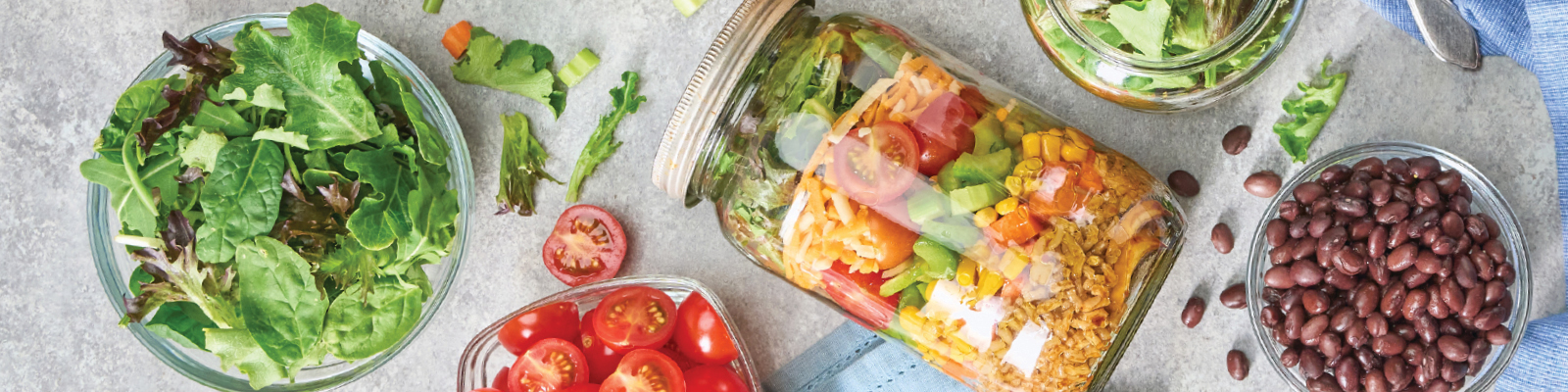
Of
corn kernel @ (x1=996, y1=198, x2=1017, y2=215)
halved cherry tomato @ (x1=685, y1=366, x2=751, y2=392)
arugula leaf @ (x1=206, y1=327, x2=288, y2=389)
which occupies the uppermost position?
corn kernel @ (x1=996, y1=198, x2=1017, y2=215)

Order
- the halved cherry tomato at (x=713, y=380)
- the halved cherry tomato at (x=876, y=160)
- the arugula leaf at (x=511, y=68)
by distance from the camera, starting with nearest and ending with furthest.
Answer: the halved cherry tomato at (x=876, y=160), the halved cherry tomato at (x=713, y=380), the arugula leaf at (x=511, y=68)

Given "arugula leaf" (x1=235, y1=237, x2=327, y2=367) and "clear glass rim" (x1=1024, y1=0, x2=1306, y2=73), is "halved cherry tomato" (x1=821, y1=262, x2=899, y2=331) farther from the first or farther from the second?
"arugula leaf" (x1=235, y1=237, x2=327, y2=367)

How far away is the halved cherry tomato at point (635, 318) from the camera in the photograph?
64.0 inches

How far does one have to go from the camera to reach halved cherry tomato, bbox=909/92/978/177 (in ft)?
4.20

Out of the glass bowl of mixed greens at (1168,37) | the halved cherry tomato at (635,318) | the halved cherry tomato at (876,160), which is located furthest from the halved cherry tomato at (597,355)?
the glass bowl of mixed greens at (1168,37)

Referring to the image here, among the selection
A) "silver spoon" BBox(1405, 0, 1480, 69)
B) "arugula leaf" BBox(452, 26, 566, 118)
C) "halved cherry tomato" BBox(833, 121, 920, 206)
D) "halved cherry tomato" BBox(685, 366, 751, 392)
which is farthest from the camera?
"arugula leaf" BBox(452, 26, 566, 118)

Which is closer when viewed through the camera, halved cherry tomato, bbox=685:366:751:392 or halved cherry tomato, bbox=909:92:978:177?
halved cherry tomato, bbox=909:92:978:177

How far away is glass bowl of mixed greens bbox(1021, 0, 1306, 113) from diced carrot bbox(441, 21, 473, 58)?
1.03 m

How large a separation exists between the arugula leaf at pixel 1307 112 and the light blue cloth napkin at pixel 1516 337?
0.14m

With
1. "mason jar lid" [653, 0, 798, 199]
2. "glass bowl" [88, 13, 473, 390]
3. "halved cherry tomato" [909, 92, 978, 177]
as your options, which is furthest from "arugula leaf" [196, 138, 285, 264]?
"halved cherry tomato" [909, 92, 978, 177]

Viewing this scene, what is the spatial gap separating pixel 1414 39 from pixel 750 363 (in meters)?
1.26

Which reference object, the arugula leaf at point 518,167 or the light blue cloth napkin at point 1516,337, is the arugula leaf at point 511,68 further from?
the light blue cloth napkin at point 1516,337

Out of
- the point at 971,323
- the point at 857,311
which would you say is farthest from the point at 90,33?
the point at 971,323

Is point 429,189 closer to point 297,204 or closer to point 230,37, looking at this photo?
point 297,204
